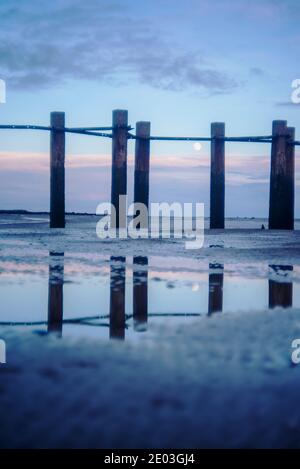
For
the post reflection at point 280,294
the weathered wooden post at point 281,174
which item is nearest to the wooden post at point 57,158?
the weathered wooden post at point 281,174

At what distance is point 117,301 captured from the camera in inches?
114

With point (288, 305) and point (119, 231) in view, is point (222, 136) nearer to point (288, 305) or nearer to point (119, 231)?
point (119, 231)

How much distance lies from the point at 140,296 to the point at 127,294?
100mm

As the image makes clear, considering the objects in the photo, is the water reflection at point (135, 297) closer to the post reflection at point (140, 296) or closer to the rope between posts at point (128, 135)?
the post reflection at point (140, 296)

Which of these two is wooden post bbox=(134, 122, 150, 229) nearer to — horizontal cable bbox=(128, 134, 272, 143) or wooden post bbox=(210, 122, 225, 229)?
horizontal cable bbox=(128, 134, 272, 143)

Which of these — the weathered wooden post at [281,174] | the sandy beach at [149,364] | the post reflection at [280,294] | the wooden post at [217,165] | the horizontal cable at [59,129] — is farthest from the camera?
the wooden post at [217,165]

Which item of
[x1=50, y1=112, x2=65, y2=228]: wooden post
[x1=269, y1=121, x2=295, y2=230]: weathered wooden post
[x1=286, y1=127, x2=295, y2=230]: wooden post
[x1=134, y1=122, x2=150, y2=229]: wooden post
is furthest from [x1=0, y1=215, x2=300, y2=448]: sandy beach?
[x1=134, y1=122, x2=150, y2=229]: wooden post

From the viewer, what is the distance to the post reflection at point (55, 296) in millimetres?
2279

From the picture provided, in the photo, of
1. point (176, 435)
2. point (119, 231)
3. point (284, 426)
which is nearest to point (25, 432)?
point (176, 435)

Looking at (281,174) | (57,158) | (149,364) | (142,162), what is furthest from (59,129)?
(149,364)

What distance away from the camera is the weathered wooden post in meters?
11.5

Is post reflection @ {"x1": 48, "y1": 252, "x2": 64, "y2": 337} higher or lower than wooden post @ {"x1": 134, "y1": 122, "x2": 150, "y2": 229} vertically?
lower
